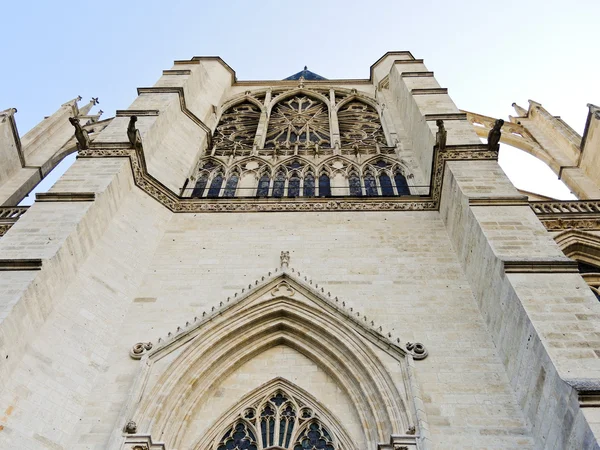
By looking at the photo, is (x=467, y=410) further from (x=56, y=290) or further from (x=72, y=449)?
(x=56, y=290)

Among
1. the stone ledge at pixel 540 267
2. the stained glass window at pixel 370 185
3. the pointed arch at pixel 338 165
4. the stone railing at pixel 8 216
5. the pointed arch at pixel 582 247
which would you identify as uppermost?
the pointed arch at pixel 338 165

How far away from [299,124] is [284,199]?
5.49 m

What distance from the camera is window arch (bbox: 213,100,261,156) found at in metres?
12.8

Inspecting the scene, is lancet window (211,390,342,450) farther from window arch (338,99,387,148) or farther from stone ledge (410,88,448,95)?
stone ledge (410,88,448,95)

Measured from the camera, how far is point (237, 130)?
14352 mm

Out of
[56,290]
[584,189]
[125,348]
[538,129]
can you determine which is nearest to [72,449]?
[125,348]

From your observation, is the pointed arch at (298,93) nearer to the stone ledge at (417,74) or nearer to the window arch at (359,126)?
the window arch at (359,126)

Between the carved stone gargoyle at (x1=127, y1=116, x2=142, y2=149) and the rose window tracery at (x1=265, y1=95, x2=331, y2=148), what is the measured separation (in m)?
4.04

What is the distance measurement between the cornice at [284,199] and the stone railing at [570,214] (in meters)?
1.32

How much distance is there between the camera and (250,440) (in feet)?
19.4

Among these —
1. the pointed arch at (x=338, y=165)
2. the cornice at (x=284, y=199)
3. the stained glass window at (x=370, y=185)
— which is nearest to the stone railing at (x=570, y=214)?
the cornice at (x=284, y=199)

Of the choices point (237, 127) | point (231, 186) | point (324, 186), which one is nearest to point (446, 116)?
point (324, 186)

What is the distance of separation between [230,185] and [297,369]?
5.23 m

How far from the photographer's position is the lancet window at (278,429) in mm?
5840
